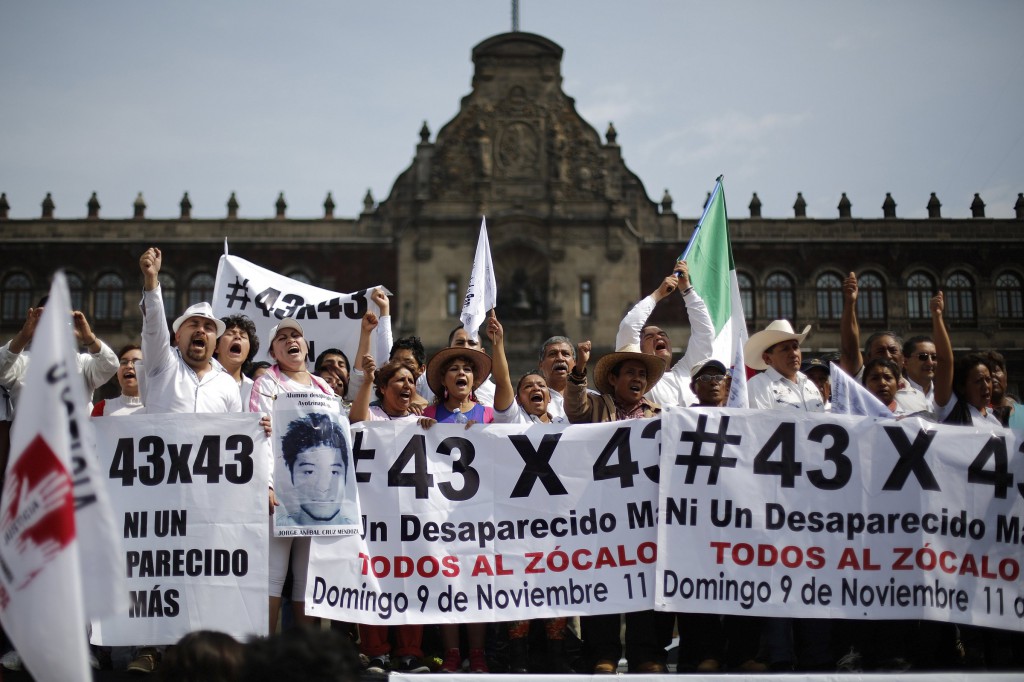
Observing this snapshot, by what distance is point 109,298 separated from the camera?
33.7 meters

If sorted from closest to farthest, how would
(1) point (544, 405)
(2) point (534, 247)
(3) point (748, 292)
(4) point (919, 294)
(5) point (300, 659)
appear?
(5) point (300, 659), (1) point (544, 405), (2) point (534, 247), (3) point (748, 292), (4) point (919, 294)

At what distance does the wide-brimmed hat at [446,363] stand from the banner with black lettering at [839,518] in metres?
1.45

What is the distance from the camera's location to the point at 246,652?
3439 millimetres

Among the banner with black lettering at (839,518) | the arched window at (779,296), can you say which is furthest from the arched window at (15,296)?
the banner with black lettering at (839,518)

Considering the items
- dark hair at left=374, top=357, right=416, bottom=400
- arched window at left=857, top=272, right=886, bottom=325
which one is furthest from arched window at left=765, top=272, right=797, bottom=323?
dark hair at left=374, top=357, right=416, bottom=400

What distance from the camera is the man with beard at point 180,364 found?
5.89 meters

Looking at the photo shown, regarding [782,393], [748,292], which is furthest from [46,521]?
[748,292]

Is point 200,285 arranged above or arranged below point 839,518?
above

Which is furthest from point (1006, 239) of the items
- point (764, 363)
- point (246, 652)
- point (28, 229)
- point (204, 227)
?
point (246, 652)

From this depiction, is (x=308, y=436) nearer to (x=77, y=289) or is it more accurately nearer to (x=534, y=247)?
(x=534, y=247)

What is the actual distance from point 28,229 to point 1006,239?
108 feet

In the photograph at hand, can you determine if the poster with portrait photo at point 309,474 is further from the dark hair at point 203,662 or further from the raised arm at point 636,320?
the raised arm at point 636,320

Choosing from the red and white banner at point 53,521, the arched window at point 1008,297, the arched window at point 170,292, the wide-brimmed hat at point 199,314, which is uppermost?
the arched window at point 170,292

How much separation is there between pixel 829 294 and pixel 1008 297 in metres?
6.12
